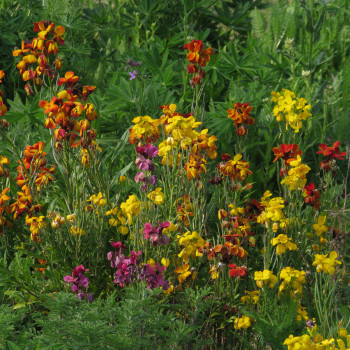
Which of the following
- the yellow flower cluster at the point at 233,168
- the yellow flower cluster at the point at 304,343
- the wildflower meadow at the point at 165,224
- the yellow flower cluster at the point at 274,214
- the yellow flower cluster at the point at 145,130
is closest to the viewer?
the yellow flower cluster at the point at 304,343

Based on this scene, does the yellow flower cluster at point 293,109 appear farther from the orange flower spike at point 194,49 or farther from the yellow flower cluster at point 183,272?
the yellow flower cluster at point 183,272

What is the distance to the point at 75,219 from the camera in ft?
8.88

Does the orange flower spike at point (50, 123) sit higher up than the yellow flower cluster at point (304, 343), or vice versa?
the orange flower spike at point (50, 123)

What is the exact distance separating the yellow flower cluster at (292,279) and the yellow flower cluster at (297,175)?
37 centimetres

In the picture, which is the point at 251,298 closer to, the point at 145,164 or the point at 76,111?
the point at 145,164

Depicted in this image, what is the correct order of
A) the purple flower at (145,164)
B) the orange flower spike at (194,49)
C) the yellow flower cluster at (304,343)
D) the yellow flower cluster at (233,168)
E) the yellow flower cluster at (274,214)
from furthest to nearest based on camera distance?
the orange flower spike at (194,49), the yellow flower cluster at (233,168), the yellow flower cluster at (274,214), the purple flower at (145,164), the yellow flower cluster at (304,343)

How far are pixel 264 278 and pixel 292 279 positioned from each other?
134mm

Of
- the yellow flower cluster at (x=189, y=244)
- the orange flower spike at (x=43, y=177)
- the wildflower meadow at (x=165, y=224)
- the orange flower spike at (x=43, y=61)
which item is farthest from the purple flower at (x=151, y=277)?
the orange flower spike at (x=43, y=61)

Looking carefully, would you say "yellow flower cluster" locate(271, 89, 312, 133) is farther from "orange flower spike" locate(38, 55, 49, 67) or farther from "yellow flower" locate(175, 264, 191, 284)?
"orange flower spike" locate(38, 55, 49, 67)

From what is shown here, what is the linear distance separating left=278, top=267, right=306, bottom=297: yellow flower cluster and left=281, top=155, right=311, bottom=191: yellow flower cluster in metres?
0.37

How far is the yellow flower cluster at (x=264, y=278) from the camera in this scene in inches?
97.3

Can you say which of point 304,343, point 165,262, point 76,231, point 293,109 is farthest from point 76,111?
point 304,343

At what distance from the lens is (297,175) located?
8.46 feet

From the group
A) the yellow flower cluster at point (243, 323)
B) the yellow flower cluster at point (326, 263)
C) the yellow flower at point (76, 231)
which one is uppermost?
the yellow flower cluster at point (326, 263)
